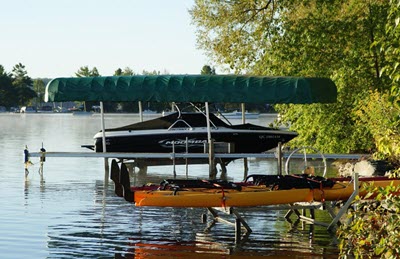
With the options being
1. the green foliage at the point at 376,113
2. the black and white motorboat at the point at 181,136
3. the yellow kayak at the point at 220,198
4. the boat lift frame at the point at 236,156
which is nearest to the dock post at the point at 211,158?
the boat lift frame at the point at 236,156

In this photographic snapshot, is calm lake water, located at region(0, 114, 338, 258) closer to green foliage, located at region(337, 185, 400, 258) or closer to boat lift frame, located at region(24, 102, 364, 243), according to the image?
boat lift frame, located at region(24, 102, 364, 243)

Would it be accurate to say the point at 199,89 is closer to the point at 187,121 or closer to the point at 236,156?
the point at 236,156

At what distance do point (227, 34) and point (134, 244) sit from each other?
69.8 feet

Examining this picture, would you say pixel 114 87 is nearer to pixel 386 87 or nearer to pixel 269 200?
pixel 386 87

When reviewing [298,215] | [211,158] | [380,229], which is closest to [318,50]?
[211,158]

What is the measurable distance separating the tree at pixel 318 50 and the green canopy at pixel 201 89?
A: 8.59 ft

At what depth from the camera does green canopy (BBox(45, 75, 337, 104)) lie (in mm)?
29891

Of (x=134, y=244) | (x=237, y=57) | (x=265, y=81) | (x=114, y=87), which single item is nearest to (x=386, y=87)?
(x=265, y=81)

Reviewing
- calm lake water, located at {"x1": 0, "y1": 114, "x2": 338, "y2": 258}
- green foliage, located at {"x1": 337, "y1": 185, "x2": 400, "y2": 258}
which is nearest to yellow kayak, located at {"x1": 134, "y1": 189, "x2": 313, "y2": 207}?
calm lake water, located at {"x1": 0, "y1": 114, "x2": 338, "y2": 258}

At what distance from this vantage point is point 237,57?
3759 centimetres

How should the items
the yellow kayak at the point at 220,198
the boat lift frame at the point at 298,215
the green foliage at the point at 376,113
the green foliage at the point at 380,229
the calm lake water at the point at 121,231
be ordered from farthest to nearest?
the green foliage at the point at 376,113, the boat lift frame at the point at 298,215, the yellow kayak at the point at 220,198, the calm lake water at the point at 121,231, the green foliage at the point at 380,229

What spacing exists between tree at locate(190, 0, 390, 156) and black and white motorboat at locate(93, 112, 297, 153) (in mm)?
2396

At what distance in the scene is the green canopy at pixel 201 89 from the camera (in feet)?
98.1

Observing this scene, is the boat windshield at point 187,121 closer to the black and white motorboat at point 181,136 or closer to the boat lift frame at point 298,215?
the black and white motorboat at point 181,136
